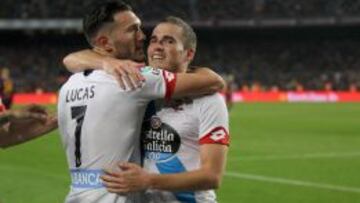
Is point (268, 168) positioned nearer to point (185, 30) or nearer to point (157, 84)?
point (185, 30)

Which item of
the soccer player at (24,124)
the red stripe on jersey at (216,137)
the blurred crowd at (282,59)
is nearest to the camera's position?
the red stripe on jersey at (216,137)

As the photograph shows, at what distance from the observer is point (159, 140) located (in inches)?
163

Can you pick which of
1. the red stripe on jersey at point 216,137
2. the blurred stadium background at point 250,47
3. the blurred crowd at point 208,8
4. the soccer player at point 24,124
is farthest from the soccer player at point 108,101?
the blurred crowd at point 208,8

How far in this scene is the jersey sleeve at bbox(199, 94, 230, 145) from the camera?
3963 mm

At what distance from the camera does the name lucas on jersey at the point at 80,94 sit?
3.88 meters

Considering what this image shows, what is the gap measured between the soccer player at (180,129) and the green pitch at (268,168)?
1762 millimetres

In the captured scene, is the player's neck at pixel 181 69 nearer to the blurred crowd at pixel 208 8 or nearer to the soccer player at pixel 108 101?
the soccer player at pixel 108 101

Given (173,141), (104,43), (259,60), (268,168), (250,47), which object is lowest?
(268,168)

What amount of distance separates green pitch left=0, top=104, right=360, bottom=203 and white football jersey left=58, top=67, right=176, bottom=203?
1701 millimetres

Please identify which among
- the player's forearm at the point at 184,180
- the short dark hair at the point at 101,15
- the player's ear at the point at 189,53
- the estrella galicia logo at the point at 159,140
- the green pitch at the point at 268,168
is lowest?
the green pitch at the point at 268,168

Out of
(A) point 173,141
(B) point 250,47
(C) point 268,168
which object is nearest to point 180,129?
(A) point 173,141

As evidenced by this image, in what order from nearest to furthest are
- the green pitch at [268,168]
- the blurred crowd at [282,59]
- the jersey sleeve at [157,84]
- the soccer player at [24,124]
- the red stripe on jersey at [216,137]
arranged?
1. the jersey sleeve at [157,84]
2. the red stripe on jersey at [216,137]
3. the soccer player at [24,124]
4. the green pitch at [268,168]
5. the blurred crowd at [282,59]

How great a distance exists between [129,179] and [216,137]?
1.81 ft

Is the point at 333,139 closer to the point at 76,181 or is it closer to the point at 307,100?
the point at 76,181
